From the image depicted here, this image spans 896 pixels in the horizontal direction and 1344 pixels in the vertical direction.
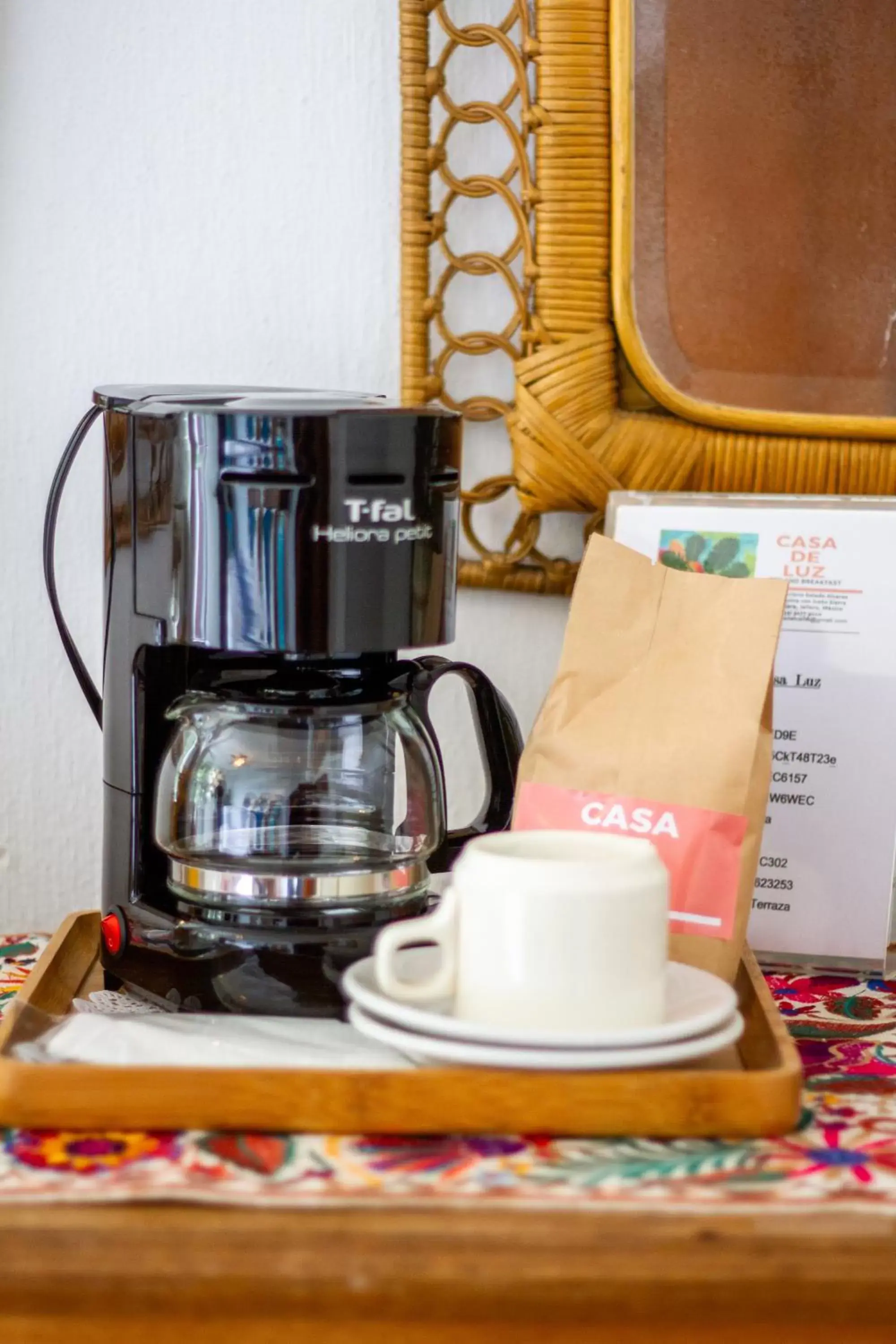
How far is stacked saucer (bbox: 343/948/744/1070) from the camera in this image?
0.60 metres

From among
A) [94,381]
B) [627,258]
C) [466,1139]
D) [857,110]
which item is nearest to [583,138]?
[627,258]

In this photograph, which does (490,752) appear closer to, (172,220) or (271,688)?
(271,688)

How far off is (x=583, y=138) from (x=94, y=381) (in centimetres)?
40

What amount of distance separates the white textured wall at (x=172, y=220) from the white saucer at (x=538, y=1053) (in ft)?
1.73

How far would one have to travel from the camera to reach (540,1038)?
0.60 metres

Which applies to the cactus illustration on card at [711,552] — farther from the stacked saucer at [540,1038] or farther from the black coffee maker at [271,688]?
the stacked saucer at [540,1038]

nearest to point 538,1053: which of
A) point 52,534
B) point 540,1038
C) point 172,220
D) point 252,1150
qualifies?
point 540,1038

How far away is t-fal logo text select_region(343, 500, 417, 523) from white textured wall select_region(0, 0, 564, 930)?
0.40 metres

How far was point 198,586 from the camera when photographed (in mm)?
716

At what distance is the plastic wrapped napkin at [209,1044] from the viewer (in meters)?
0.64

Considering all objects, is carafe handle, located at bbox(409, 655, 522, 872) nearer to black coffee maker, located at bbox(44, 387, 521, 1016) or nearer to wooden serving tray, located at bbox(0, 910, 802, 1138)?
black coffee maker, located at bbox(44, 387, 521, 1016)

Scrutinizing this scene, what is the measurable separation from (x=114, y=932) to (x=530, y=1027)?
0.92ft

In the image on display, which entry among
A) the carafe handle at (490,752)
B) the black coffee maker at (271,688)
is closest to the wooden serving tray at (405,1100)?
the black coffee maker at (271,688)

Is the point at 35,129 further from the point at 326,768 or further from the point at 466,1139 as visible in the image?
the point at 466,1139
